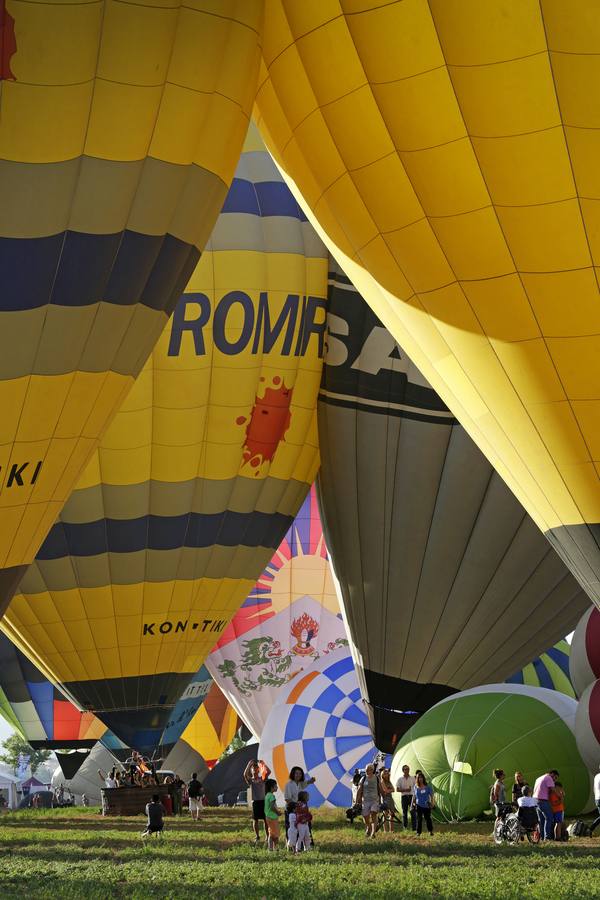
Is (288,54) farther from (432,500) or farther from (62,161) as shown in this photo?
(432,500)

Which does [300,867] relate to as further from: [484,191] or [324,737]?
[324,737]

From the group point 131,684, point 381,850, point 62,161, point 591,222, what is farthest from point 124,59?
point 131,684

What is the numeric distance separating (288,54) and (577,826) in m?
6.04

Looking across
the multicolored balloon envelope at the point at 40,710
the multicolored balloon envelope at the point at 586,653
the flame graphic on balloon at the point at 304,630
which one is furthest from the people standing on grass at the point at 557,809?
the multicolored balloon envelope at the point at 40,710

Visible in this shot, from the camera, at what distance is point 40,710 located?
24625mm

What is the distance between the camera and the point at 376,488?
13.3m

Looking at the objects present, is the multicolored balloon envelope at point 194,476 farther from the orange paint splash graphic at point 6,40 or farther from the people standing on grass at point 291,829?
the orange paint splash graphic at point 6,40

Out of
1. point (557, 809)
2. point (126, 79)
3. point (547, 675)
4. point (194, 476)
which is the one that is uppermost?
point (126, 79)

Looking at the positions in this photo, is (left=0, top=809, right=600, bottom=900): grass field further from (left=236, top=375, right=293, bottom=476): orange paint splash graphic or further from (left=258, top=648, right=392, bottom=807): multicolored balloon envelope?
(left=236, top=375, right=293, bottom=476): orange paint splash graphic

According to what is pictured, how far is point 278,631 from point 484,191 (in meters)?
14.0

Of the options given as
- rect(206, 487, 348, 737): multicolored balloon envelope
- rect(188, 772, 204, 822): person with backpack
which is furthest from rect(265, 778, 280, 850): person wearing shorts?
rect(206, 487, 348, 737): multicolored balloon envelope

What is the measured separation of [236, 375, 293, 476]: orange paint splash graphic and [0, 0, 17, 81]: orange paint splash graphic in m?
5.71

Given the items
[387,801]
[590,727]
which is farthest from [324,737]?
[590,727]

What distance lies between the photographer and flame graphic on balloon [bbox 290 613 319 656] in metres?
20.7
